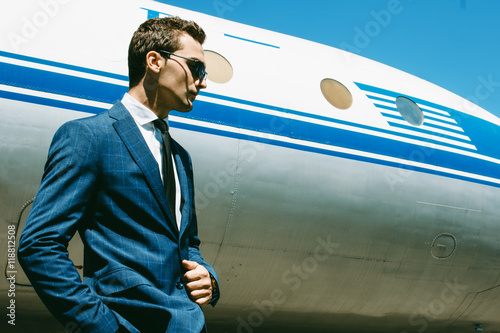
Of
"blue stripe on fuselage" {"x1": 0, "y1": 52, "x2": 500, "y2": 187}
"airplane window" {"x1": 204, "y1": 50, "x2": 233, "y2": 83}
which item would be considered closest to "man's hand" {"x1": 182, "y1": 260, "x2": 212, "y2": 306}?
"blue stripe on fuselage" {"x1": 0, "y1": 52, "x2": 500, "y2": 187}

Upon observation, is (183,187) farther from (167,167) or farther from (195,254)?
(195,254)

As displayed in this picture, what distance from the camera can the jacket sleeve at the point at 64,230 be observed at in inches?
62.4

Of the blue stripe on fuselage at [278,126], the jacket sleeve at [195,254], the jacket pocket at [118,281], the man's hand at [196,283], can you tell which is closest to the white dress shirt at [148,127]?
the jacket sleeve at [195,254]

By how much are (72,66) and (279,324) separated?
10.9 ft

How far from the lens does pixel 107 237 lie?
1789mm

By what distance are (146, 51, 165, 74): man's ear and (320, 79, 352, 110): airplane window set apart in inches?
136

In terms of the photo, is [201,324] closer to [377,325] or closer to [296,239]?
[296,239]

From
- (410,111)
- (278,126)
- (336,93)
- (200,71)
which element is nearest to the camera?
(200,71)

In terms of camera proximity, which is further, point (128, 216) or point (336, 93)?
point (336, 93)

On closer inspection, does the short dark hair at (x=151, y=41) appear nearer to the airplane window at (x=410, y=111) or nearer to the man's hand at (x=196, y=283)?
the man's hand at (x=196, y=283)

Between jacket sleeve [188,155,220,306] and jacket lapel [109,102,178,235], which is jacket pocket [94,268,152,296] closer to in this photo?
jacket lapel [109,102,178,235]

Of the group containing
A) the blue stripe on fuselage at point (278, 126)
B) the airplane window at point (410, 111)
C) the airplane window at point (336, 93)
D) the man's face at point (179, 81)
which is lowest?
the man's face at point (179, 81)

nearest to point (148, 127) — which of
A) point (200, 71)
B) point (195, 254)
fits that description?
point (200, 71)

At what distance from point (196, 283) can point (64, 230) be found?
0.56 m
